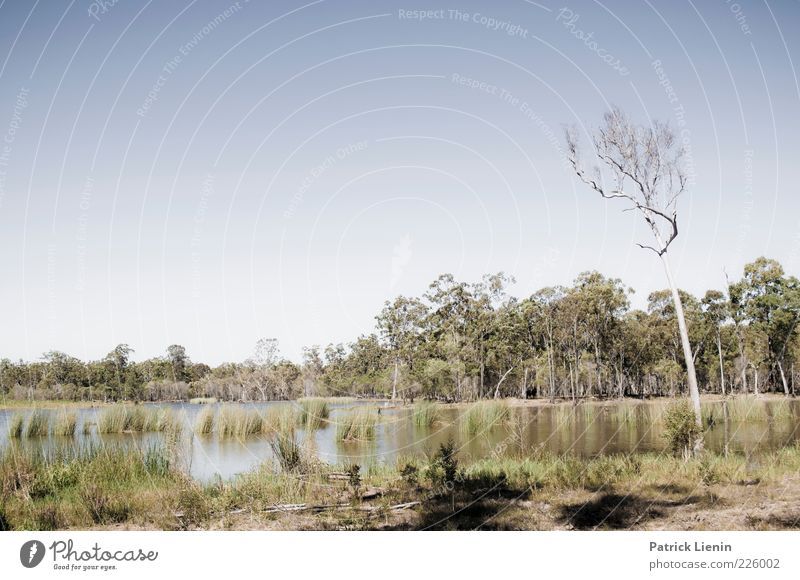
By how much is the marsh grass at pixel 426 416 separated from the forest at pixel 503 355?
3.91m

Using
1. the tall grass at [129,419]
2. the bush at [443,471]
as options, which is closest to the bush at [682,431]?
the bush at [443,471]

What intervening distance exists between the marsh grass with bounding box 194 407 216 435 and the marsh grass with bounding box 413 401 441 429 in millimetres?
5859

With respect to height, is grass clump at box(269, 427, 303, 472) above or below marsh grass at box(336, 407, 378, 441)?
above

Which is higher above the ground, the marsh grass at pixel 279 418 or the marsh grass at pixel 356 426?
the marsh grass at pixel 279 418

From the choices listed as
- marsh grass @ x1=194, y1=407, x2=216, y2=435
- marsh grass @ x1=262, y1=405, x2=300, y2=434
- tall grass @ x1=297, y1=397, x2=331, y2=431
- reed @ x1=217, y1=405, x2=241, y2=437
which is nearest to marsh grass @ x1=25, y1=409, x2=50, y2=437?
marsh grass @ x1=194, y1=407, x2=216, y2=435

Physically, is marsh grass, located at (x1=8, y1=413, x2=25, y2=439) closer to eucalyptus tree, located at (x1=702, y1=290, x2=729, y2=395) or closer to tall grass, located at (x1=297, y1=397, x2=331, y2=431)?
tall grass, located at (x1=297, y1=397, x2=331, y2=431)

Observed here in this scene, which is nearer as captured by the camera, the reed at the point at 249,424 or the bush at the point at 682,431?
the bush at the point at 682,431

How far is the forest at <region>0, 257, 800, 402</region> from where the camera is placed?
17.7m

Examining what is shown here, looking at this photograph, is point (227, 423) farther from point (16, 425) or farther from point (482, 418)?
point (482, 418)

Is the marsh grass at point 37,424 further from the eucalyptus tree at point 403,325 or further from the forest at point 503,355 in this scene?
the eucalyptus tree at point 403,325

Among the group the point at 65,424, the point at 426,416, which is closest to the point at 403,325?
the point at 426,416

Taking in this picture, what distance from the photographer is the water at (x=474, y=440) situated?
10.1 m

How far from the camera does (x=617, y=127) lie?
8523 millimetres
